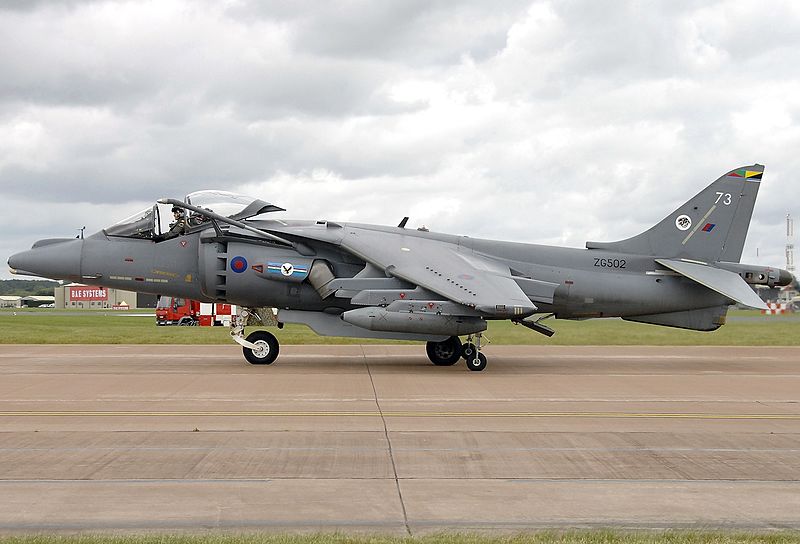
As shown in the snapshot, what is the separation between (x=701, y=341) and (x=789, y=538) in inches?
891

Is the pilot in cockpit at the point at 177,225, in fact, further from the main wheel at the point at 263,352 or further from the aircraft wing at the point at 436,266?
the main wheel at the point at 263,352

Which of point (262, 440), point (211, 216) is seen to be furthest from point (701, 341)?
point (262, 440)

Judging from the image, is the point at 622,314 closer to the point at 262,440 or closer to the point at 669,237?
the point at 669,237

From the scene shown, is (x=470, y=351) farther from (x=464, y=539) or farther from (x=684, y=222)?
(x=464, y=539)

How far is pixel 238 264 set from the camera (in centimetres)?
1845

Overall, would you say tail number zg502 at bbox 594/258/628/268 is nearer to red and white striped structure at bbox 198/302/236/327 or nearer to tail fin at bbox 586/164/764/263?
tail fin at bbox 586/164/764/263

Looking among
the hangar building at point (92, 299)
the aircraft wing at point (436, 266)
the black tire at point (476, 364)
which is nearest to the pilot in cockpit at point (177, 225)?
the aircraft wing at point (436, 266)

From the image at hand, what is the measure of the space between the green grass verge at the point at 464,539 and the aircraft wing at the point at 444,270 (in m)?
11.0

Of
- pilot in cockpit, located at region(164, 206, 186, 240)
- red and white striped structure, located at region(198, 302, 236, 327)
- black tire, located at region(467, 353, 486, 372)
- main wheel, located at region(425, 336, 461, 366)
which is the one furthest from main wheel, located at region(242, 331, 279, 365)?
red and white striped structure, located at region(198, 302, 236, 327)

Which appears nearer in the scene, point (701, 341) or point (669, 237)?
point (669, 237)

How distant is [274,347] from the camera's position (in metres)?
18.6

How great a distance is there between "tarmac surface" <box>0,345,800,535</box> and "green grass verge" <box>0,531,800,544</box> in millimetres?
263

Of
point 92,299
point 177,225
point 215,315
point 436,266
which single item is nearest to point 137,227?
point 177,225

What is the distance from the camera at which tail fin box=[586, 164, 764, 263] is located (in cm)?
1998
